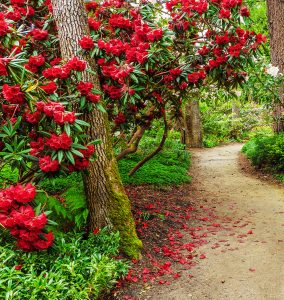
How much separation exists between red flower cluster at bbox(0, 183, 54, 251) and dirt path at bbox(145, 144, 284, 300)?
1.28m

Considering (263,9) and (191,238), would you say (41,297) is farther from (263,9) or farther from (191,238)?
(263,9)

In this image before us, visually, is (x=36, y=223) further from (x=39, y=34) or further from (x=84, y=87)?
(x=39, y=34)

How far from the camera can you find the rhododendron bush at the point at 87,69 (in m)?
2.64

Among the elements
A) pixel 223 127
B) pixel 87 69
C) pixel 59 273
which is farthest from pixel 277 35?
pixel 223 127

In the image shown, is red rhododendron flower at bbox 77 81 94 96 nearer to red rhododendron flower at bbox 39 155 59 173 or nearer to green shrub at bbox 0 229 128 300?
red rhododendron flower at bbox 39 155 59 173

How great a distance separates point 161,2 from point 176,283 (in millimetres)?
4314

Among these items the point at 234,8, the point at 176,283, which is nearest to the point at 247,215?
the point at 176,283

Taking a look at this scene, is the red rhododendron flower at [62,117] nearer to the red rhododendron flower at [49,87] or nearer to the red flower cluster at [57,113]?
the red flower cluster at [57,113]

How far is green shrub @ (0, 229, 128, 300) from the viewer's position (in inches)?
93.1

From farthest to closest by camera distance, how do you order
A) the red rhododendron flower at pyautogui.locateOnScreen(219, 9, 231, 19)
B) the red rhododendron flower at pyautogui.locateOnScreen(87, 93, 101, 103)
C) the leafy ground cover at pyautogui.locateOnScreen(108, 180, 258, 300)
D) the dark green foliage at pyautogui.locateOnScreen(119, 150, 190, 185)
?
1. the dark green foliage at pyautogui.locateOnScreen(119, 150, 190, 185)
2. the red rhododendron flower at pyautogui.locateOnScreen(219, 9, 231, 19)
3. the leafy ground cover at pyautogui.locateOnScreen(108, 180, 258, 300)
4. the red rhododendron flower at pyautogui.locateOnScreen(87, 93, 101, 103)

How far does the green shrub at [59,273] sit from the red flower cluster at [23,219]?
18 centimetres

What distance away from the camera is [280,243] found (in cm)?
407

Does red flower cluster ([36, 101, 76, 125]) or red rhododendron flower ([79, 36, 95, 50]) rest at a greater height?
red rhododendron flower ([79, 36, 95, 50])

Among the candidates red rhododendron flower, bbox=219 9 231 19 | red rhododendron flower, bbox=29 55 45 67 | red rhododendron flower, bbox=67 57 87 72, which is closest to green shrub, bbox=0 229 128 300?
red rhododendron flower, bbox=67 57 87 72
